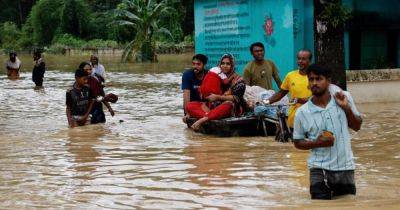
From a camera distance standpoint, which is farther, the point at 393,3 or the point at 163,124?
the point at 393,3

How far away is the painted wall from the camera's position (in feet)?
53.7

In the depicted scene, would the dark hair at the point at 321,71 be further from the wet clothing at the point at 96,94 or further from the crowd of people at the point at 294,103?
the wet clothing at the point at 96,94

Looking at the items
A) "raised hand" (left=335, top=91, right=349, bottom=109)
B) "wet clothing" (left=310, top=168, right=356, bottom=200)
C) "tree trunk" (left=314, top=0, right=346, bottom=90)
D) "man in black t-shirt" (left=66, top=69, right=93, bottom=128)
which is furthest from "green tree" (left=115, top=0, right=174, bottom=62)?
"raised hand" (left=335, top=91, right=349, bottom=109)

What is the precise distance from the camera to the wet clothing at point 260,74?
11.9 meters

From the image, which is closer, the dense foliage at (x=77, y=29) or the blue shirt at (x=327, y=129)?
the blue shirt at (x=327, y=129)

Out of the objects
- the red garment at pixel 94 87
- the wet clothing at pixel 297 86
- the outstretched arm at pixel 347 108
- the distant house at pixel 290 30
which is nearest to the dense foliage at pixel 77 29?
the distant house at pixel 290 30

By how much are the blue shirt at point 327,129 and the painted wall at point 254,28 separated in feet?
33.0

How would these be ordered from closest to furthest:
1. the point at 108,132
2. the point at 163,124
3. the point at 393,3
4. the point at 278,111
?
the point at 278,111 < the point at 108,132 < the point at 163,124 < the point at 393,3

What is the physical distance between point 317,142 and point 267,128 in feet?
17.4

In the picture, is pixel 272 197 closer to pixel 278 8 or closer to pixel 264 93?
pixel 264 93

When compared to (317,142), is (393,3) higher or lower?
higher

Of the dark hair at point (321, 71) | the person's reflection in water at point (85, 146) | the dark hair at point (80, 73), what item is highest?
the dark hair at point (321, 71)

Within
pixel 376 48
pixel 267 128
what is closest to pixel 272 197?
pixel 267 128

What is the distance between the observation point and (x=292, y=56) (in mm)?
16250
